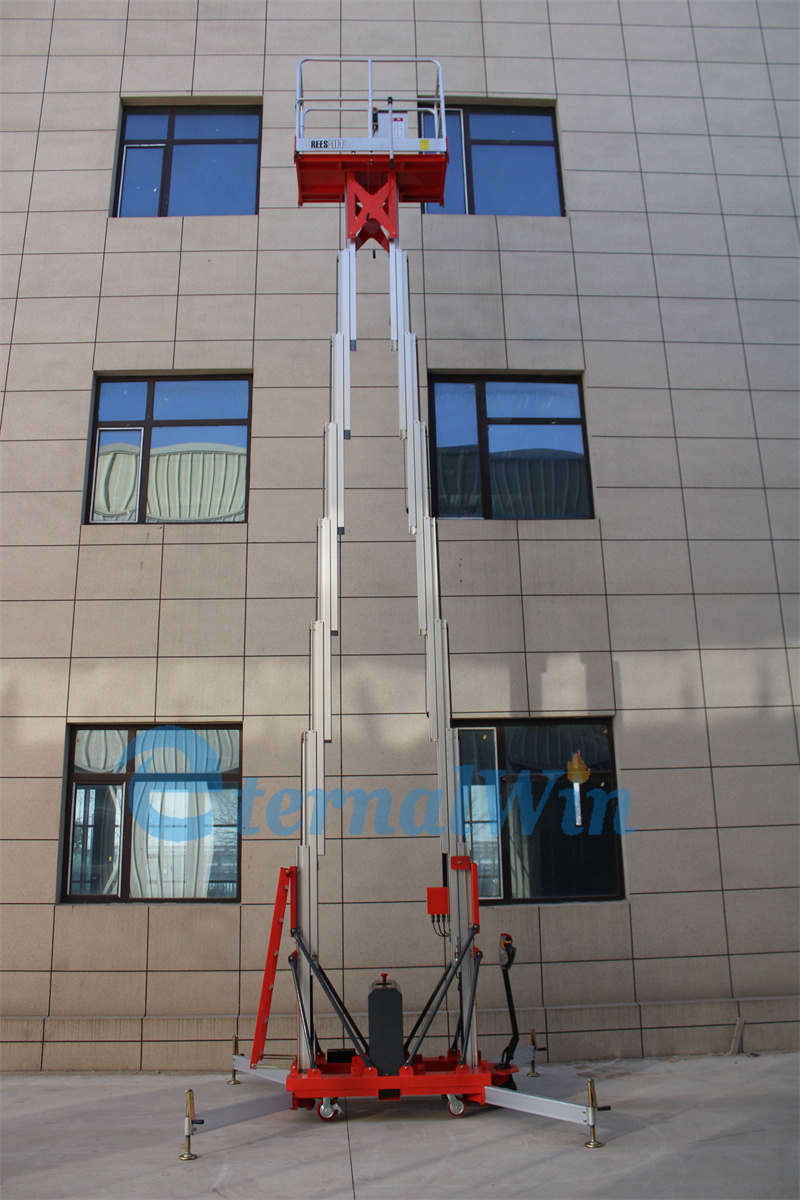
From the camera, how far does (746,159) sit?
10.2m

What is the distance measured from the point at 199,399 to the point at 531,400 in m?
3.78

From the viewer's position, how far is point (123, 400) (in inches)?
370

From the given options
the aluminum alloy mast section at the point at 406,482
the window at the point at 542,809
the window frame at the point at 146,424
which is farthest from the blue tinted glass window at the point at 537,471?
the window frame at the point at 146,424

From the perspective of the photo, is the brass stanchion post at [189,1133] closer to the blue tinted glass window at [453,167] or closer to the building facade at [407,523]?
the building facade at [407,523]

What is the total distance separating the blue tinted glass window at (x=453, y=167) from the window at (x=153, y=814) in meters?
6.70

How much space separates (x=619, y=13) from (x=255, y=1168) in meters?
12.8

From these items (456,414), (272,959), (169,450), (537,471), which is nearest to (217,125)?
(169,450)

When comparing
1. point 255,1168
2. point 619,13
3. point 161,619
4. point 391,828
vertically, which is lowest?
point 255,1168

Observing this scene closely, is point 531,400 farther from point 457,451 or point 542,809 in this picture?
point 542,809

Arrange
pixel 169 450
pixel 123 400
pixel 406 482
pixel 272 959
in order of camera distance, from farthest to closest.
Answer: pixel 123 400, pixel 169 450, pixel 406 482, pixel 272 959

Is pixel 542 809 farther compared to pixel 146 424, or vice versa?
pixel 146 424

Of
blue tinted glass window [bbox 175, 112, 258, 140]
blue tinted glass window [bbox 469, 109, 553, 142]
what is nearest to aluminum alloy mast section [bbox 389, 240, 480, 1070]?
blue tinted glass window [bbox 469, 109, 553, 142]

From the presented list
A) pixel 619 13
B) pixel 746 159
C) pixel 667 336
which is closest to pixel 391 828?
pixel 667 336

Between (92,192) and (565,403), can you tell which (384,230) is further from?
(92,192)
